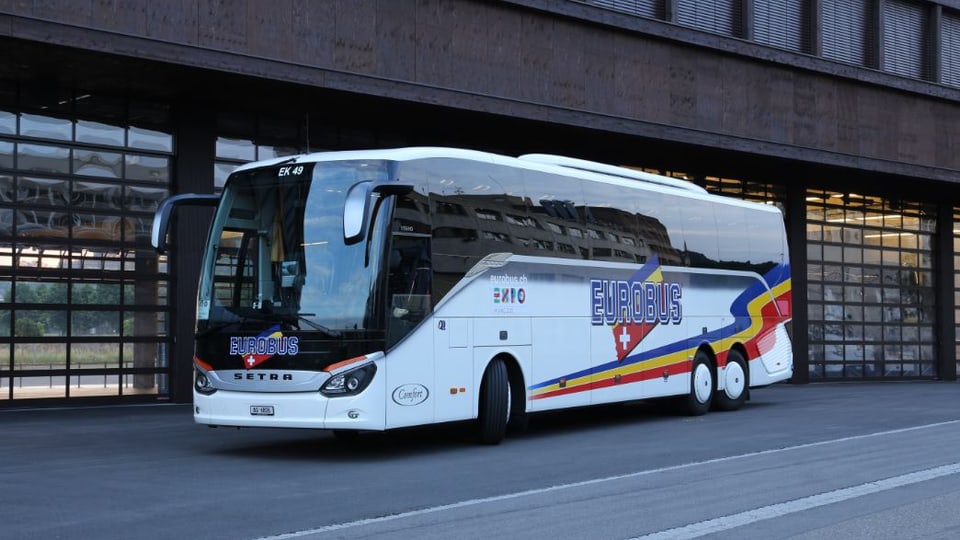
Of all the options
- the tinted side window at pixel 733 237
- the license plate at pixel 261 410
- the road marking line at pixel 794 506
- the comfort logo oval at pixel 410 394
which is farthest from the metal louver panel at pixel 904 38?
the license plate at pixel 261 410

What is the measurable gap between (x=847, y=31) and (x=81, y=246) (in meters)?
19.2

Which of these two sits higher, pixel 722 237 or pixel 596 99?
pixel 596 99

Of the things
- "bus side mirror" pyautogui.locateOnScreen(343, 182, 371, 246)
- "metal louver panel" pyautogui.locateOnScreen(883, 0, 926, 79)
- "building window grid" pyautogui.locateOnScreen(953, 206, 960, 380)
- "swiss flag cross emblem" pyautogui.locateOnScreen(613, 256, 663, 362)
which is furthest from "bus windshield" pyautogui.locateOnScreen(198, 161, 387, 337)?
"building window grid" pyautogui.locateOnScreen(953, 206, 960, 380)

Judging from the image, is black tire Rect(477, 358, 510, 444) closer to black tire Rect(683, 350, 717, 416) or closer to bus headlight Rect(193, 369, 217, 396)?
bus headlight Rect(193, 369, 217, 396)

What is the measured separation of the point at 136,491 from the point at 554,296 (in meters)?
6.48

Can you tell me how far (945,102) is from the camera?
3075cm

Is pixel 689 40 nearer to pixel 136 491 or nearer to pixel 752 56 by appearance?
pixel 752 56

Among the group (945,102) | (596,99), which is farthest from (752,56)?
(945,102)

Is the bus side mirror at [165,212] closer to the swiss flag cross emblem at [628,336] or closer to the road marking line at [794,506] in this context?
the swiss flag cross emblem at [628,336]

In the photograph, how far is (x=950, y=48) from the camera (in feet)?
105

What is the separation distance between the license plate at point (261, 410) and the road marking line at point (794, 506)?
525cm

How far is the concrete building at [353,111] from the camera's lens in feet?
59.5

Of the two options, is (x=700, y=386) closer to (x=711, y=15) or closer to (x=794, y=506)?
(x=794, y=506)

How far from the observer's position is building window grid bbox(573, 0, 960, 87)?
2584cm
